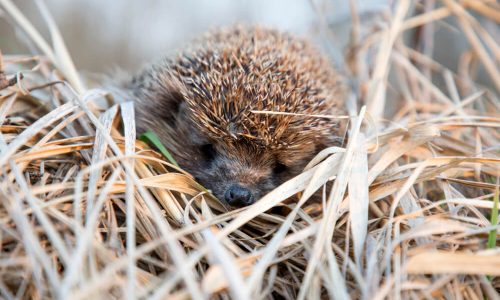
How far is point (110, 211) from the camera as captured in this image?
2.42 metres

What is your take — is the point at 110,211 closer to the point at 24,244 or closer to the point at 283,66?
the point at 24,244

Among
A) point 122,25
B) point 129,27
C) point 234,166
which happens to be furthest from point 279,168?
point 122,25

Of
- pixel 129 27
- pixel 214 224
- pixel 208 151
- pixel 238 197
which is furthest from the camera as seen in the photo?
pixel 129 27

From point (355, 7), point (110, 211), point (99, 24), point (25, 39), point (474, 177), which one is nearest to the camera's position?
point (110, 211)

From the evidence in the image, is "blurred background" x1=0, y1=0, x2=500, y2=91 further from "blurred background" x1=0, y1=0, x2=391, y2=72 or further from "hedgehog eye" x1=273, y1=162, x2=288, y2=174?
"hedgehog eye" x1=273, y1=162, x2=288, y2=174

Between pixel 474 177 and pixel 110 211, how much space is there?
219 centimetres

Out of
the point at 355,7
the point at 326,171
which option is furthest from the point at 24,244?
the point at 355,7

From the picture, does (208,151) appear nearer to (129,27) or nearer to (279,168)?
(279,168)

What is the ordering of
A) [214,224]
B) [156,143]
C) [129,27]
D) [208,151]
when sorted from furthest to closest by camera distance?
[129,27]
[208,151]
[156,143]
[214,224]

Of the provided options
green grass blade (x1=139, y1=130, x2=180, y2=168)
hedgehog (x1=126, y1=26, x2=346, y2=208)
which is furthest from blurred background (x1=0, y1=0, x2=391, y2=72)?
green grass blade (x1=139, y1=130, x2=180, y2=168)

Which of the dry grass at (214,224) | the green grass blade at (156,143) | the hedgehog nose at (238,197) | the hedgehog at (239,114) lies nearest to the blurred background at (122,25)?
the hedgehog at (239,114)

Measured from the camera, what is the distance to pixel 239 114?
2.96 meters

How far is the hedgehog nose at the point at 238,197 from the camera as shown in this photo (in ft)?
9.55

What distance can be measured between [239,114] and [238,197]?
0.48m
